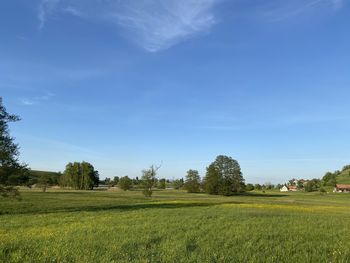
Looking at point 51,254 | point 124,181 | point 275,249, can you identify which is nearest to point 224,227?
point 275,249

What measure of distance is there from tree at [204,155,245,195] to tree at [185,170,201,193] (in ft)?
64.5

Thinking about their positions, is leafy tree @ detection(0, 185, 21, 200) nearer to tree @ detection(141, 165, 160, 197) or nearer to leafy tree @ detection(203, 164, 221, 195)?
tree @ detection(141, 165, 160, 197)

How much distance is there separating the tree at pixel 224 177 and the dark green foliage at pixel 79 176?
49814mm

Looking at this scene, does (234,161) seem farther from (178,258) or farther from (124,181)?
(178,258)

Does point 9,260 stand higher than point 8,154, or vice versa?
point 8,154

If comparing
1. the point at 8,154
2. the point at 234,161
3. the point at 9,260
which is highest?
the point at 234,161

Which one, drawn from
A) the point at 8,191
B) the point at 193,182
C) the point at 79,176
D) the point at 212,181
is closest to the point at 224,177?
the point at 212,181

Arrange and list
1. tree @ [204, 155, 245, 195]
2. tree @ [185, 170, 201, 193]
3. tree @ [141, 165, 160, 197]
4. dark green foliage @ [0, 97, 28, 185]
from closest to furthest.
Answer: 1. dark green foliage @ [0, 97, 28, 185]
2. tree @ [141, 165, 160, 197]
3. tree @ [204, 155, 245, 195]
4. tree @ [185, 170, 201, 193]

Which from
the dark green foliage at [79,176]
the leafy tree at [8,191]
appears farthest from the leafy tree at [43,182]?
the leafy tree at [8,191]

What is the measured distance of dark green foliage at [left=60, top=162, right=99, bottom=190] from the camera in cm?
16112

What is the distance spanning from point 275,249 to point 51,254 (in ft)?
24.0

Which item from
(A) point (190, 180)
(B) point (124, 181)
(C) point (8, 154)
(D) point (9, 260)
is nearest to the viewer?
(D) point (9, 260)

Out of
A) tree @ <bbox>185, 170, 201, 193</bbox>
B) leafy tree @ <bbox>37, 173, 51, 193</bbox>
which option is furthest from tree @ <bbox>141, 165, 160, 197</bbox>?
tree @ <bbox>185, 170, 201, 193</bbox>

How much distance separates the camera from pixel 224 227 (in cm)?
2225
